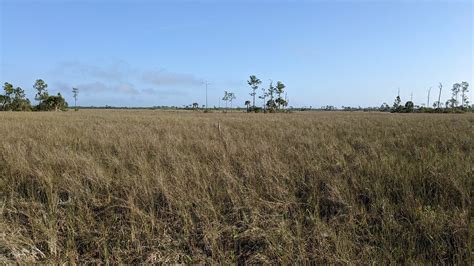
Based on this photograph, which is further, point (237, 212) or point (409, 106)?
point (409, 106)

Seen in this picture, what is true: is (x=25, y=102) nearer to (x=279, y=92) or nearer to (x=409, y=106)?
A: (x=279, y=92)

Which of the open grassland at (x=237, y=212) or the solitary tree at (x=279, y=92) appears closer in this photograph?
the open grassland at (x=237, y=212)

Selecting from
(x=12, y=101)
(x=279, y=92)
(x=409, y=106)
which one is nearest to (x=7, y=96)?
(x=12, y=101)

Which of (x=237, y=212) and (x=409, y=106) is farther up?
(x=409, y=106)

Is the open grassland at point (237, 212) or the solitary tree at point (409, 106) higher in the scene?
the solitary tree at point (409, 106)

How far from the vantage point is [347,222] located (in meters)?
2.80

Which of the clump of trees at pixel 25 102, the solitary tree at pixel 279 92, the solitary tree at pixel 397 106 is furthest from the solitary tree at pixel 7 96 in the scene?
the solitary tree at pixel 397 106

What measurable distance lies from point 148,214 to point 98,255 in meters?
0.73

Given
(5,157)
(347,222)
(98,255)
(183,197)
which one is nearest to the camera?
(98,255)

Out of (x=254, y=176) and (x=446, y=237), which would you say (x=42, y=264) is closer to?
(x=254, y=176)

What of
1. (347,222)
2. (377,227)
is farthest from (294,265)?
(377,227)

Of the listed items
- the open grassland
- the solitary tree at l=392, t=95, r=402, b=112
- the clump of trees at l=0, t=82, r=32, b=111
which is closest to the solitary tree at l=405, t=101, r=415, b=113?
the solitary tree at l=392, t=95, r=402, b=112

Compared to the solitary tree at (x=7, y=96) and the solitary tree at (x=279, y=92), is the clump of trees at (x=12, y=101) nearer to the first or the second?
the solitary tree at (x=7, y=96)

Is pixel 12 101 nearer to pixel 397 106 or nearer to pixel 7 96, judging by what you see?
pixel 7 96
